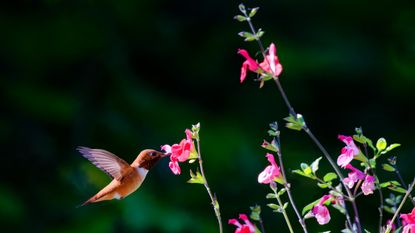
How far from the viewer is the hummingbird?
1.21 metres

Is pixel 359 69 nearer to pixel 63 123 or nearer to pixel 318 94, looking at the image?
pixel 318 94

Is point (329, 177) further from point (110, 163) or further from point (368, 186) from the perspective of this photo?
point (110, 163)

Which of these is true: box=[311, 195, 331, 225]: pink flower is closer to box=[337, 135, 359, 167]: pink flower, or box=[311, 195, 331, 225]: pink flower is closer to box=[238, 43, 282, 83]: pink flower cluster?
box=[337, 135, 359, 167]: pink flower

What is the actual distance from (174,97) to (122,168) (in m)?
2.56

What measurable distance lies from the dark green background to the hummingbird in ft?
6.84

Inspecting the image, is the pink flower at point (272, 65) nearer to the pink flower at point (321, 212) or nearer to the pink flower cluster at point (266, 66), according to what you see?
the pink flower cluster at point (266, 66)

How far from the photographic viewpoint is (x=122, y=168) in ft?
4.24

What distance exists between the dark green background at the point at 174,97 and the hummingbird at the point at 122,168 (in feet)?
6.84

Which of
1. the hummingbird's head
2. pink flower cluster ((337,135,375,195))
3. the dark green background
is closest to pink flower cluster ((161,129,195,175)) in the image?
the hummingbird's head

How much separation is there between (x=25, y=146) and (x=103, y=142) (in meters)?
0.39

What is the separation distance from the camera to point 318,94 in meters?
4.15

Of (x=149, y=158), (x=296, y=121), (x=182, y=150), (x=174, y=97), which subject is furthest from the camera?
(x=174, y=97)

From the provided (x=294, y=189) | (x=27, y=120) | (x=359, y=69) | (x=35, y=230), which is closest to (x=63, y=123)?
(x=27, y=120)

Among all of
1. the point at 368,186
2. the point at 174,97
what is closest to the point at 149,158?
the point at 368,186
